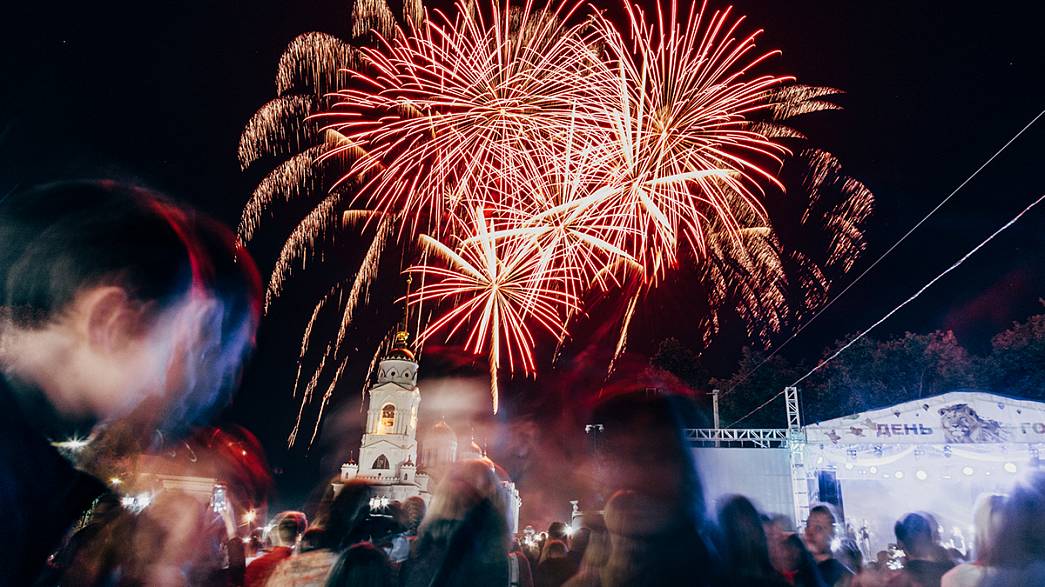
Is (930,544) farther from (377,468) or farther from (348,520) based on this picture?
(377,468)

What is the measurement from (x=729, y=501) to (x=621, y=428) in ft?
6.66

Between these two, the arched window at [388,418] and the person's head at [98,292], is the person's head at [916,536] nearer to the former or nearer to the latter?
the person's head at [98,292]

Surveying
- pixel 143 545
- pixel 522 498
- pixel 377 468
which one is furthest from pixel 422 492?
pixel 143 545

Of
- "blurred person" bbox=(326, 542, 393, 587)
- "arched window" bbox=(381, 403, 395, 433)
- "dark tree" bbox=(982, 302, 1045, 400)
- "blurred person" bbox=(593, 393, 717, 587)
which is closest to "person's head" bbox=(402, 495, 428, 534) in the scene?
"blurred person" bbox=(326, 542, 393, 587)

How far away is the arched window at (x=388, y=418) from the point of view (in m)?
57.3

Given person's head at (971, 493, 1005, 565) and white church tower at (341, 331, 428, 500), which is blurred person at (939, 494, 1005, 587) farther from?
white church tower at (341, 331, 428, 500)

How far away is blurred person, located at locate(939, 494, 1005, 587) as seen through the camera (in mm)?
3568

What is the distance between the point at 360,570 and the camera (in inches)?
130

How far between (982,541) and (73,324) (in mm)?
4980

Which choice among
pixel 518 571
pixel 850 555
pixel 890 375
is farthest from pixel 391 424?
pixel 518 571

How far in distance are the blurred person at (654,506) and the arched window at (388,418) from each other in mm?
56953

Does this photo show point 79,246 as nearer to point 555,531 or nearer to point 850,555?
point 555,531

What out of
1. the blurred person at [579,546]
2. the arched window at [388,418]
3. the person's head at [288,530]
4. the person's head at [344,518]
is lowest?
the blurred person at [579,546]

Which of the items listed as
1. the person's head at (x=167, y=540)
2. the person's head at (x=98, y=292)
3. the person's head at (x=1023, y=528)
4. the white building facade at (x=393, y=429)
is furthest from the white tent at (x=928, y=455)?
the white building facade at (x=393, y=429)
